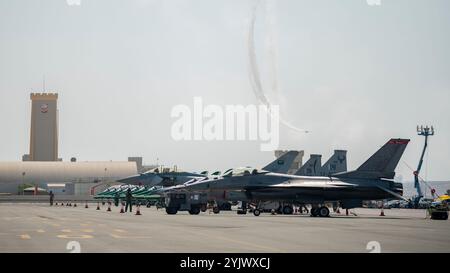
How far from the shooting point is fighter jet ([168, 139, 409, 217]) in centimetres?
4791

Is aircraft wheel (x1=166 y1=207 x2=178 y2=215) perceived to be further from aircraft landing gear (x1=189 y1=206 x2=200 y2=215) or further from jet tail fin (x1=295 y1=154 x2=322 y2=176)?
jet tail fin (x1=295 y1=154 x2=322 y2=176)

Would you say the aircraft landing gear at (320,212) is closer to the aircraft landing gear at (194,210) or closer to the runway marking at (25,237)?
the aircraft landing gear at (194,210)

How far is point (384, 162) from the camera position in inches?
1912

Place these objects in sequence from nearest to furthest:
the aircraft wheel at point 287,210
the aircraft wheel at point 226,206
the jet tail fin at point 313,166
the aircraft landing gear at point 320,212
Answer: the aircraft landing gear at point 320,212
the aircraft wheel at point 287,210
the aircraft wheel at point 226,206
the jet tail fin at point 313,166

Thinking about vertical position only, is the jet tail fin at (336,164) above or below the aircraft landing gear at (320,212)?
above

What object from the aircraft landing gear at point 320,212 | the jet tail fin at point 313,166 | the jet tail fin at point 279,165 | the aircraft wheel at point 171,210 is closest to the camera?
the aircraft landing gear at point 320,212

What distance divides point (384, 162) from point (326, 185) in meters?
4.55

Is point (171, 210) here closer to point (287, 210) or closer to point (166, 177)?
point (287, 210)

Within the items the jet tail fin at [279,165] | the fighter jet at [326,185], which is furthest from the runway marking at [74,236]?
the jet tail fin at [279,165]

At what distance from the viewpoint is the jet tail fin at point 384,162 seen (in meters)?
48.6

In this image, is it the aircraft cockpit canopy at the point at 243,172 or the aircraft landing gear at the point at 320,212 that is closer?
the aircraft landing gear at the point at 320,212

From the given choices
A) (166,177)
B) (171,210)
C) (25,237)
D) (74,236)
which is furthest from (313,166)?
(25,237)
